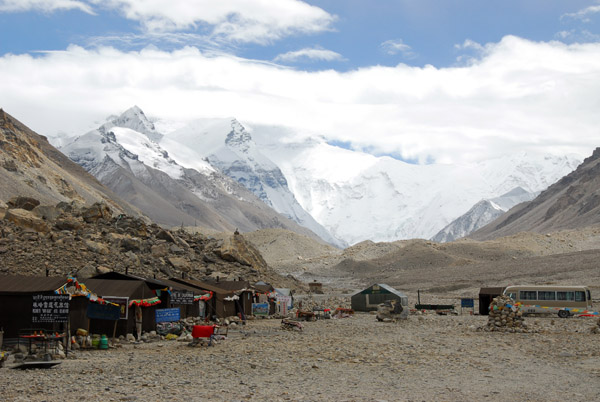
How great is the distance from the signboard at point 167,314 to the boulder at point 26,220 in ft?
82.6

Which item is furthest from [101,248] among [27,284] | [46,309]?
[46,309]

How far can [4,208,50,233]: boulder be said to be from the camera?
50.1m

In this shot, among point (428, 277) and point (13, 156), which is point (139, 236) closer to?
point (428, 277)

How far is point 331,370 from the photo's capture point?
1905 cm

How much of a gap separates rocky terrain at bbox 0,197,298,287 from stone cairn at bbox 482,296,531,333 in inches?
800

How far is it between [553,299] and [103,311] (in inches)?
1064

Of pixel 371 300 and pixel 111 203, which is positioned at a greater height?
pixel 111 203

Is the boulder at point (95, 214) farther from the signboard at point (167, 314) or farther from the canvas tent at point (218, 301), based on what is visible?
the signboard at point (167, 314)

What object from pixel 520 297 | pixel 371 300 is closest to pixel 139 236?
pixel 371 300

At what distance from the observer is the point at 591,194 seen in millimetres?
180625

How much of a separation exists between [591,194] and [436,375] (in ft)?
580

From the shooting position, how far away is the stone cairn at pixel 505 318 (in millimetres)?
31062

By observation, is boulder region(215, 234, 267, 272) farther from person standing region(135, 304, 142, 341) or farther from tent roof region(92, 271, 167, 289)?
person standing region(135, 304, 142, 341)

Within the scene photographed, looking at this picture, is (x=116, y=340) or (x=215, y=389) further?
(x=116, y=340)
